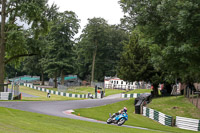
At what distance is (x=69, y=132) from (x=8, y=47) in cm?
2374

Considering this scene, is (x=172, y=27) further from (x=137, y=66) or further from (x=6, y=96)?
(x=6, y=96)

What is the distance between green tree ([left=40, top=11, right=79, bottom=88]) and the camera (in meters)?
68.4

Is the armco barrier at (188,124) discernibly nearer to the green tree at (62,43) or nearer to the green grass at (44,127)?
the green grass at (44,127)

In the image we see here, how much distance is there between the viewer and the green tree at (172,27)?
1653 cm

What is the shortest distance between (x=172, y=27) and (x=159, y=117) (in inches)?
351

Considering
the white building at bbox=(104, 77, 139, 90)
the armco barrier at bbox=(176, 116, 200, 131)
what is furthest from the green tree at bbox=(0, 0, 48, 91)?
the white building at bbox=(104, 77, 139, 90)

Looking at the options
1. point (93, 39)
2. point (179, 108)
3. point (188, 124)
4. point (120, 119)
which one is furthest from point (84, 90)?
point (120, 119)

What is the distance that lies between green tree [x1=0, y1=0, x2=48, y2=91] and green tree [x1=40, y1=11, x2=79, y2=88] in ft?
113

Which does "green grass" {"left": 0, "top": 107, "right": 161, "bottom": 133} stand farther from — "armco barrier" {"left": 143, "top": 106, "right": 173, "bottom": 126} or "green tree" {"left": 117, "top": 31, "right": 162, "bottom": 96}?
"green tree" {"left": 117, "top": 31, "right": 162, "bottom": 96}

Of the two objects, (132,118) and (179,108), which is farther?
(179,108)

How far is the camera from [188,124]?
20.1 metres

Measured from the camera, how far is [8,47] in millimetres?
32250

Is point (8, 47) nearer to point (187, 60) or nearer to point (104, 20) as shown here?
point (187, 60)

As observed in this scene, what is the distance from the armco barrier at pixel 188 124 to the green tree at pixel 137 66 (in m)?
14.5
